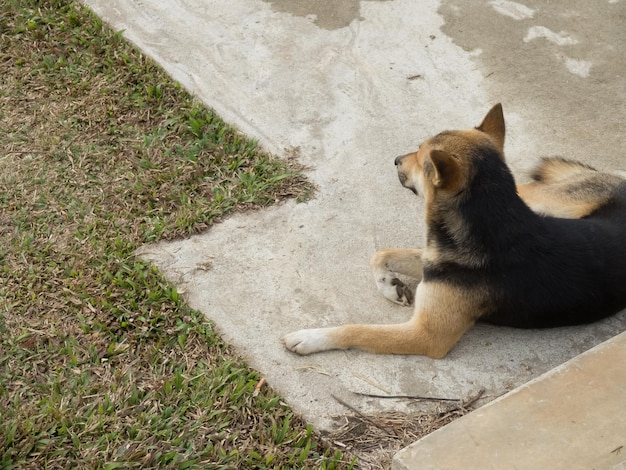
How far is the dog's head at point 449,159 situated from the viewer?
4.28 meters

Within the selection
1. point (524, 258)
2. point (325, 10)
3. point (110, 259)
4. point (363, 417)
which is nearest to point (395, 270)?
point (524, 258)

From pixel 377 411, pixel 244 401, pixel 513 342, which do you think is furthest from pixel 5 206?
pixel 513 342

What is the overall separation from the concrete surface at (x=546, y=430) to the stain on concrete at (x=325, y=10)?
4150 millimetres

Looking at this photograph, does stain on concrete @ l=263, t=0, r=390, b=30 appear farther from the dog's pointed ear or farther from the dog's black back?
the dog's black back

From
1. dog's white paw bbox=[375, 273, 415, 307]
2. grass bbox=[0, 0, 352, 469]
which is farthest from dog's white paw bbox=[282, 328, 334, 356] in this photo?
dog's white paw bbox=[375, 273, 415, 307]

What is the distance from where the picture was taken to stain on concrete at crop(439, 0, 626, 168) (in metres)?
6.12

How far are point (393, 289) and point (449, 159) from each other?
1.04 meters

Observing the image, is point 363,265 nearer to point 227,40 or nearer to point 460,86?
point 460,86

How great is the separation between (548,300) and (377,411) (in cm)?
114

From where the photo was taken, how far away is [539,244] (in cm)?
438

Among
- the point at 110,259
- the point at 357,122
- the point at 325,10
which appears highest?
the point at 325,10

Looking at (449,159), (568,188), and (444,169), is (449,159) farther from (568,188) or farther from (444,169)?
(568,188)

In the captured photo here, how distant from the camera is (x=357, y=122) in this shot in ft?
20.4

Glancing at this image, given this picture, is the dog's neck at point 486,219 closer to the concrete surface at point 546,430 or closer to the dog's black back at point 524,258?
the dog's black back at point 524,258
